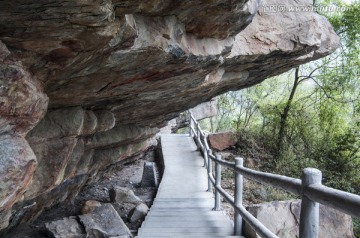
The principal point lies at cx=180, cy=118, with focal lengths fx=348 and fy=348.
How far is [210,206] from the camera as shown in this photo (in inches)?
242

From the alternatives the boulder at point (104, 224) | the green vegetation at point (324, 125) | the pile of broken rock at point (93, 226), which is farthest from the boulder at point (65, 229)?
the green vegetation at point (324, 125)

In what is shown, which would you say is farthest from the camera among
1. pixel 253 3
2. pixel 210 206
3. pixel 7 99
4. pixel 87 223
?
pixel 210 206

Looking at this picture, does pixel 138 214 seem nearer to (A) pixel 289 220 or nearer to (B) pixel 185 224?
(B) pixel 185 224

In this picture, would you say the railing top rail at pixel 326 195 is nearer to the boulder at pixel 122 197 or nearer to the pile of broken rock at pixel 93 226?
the pile of broken rock at pixel 93 226

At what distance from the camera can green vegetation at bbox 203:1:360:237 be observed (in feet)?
34.4

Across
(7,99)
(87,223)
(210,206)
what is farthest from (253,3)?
(87,223)

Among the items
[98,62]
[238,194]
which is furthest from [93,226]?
[98,62]

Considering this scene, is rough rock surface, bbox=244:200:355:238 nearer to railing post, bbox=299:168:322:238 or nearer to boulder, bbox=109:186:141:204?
railing post, bbox=299:168:322:238

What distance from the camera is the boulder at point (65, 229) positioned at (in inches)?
209

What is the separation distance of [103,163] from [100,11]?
595 centimetres

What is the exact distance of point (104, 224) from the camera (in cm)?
558

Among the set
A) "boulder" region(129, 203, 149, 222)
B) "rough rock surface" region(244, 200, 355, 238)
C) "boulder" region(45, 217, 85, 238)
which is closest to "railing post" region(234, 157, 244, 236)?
"rough rock surface" region(244, 200, 355, 238)

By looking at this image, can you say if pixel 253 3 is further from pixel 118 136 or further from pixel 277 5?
pixel 118 136

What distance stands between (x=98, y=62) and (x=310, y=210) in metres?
2.20
